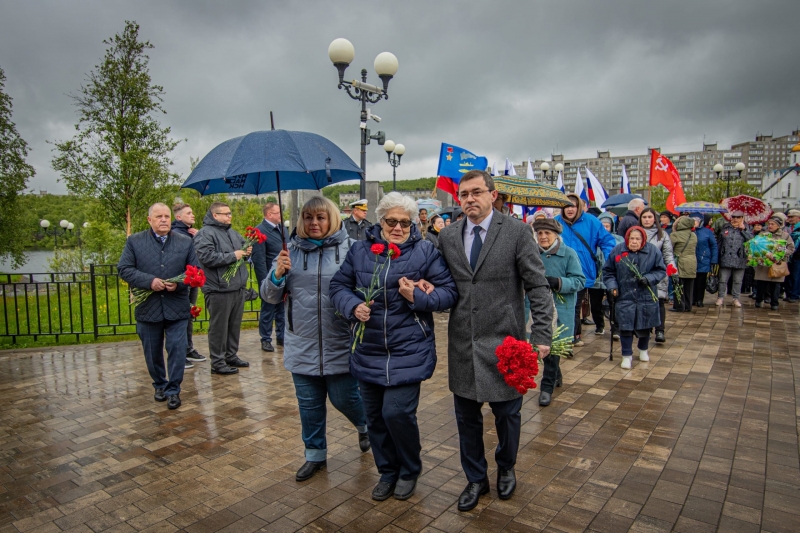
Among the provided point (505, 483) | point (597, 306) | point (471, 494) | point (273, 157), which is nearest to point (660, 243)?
point (597, 306)

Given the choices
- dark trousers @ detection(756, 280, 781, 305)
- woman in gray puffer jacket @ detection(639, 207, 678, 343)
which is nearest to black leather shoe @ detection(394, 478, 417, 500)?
woman in gray puffer jacket @ detection(639, 207, 678, 343)

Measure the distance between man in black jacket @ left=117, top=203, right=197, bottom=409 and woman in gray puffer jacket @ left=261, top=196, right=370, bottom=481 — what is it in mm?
2111

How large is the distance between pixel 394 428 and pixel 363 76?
30.1 ft

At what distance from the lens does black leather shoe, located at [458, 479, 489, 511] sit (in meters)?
3.08

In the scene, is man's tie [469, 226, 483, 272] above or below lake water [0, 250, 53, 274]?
above

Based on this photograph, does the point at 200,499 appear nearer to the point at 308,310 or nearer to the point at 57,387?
the point at 308,310

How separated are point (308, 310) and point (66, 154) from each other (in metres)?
14.2

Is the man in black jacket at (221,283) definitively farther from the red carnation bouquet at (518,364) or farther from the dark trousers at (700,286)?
the dark trousers at (700,286)

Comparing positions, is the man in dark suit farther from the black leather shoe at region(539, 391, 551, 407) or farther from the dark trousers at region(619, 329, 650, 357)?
the dark trousers at region(619, 329, 650, 357)

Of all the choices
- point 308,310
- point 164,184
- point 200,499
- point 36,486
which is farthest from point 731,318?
point 164,184

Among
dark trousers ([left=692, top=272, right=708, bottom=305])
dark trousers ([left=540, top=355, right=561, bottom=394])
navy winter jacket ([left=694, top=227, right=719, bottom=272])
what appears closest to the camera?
dark trousers ([left=540, top=355, right=561, bottom=394])

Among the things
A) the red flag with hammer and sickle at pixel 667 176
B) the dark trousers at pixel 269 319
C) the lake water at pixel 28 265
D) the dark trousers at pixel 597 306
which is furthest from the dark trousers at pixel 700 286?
the lake water at pixel 28 265

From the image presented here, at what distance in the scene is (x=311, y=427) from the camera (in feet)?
11.9

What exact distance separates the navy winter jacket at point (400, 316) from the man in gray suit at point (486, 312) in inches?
6.0
